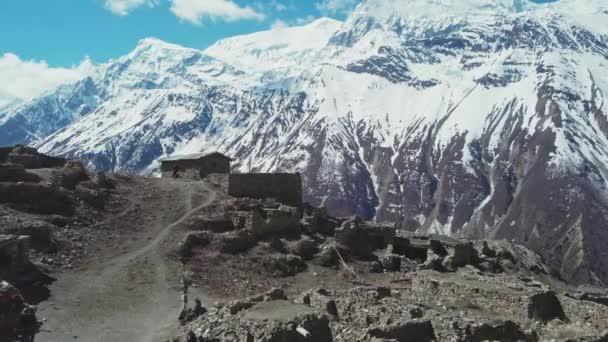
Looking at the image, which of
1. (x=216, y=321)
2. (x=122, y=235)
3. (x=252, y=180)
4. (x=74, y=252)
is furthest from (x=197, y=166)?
(x=216, y=321)

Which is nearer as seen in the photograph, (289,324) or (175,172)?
(289,324)

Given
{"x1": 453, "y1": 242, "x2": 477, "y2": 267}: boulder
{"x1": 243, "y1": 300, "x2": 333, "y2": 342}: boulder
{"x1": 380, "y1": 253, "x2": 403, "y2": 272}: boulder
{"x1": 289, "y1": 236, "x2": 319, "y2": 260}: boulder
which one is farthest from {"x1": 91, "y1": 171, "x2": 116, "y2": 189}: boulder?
{"x1": 243, "y1": 300, "x2": 333, "y2": 342}: boulder

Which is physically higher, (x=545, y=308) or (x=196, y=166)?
(x=196, y=166)

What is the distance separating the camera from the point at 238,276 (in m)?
39.4

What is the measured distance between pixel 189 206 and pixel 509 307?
2681 cm

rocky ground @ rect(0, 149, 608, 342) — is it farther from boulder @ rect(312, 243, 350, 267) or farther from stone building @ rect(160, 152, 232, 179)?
stone building @ rect(160, 152, 232, 179)

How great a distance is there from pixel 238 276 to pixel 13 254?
1146 centimetres

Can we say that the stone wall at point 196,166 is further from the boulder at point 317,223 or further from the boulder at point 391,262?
the boulder at point 391,262

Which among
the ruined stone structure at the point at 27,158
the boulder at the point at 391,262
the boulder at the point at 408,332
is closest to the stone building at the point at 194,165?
the ruined stone structure at the point at 27,158

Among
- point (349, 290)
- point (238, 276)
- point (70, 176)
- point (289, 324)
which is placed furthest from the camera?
point (70, 176)

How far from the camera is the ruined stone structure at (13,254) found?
3528 centimetres

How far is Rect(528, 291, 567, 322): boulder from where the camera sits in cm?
2736

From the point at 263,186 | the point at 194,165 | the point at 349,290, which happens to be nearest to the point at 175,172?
the point at 194,165

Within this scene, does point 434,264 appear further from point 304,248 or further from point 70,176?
point 70,176
